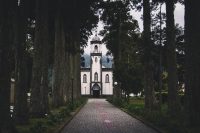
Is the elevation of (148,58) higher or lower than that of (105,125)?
higher

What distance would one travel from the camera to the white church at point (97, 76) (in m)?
135

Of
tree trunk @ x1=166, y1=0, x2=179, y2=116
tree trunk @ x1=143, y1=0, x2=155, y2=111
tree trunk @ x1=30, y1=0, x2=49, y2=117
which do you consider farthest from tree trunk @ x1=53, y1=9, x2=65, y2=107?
tree trunk @ x1=166, y1=0, x2=179, y2=116

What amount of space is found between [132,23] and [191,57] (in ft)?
143

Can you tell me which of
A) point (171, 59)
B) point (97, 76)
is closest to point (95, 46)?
point (97, 76)

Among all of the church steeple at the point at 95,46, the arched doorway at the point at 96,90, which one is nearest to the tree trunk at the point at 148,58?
the arched doorway at the point at 96,90

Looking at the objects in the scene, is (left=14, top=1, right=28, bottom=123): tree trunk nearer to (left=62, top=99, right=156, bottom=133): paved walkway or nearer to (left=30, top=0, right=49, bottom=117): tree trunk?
(left=62, top=99, right=156, bottom=133): paved walkway

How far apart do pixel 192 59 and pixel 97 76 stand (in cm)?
11806

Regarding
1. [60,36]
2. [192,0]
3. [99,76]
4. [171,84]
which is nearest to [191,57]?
[192,0]

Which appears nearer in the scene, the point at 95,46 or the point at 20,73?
the point at 20,73

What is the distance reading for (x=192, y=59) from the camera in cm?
1769

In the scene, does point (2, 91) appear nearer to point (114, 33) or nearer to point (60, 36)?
point (60, 36)

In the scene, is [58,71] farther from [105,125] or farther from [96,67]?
[96,67]

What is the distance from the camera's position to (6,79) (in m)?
14.0

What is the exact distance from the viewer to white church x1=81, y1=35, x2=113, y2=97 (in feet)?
443
